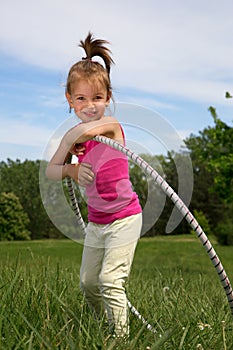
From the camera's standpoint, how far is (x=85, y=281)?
3.24 metres

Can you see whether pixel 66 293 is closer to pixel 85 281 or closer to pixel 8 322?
pixel 85 281

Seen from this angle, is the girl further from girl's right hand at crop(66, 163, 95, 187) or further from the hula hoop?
the hula hoop

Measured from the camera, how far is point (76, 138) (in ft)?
9.61

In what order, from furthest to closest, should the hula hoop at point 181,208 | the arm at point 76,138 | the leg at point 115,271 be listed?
the leg at point 115,271 → the arm at point 76,138 → the hula hoop at point 181,208

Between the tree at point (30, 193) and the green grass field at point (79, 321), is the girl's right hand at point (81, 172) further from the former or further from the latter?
the tree at point (30, 193)

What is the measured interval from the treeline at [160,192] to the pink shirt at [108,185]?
0.63 feet

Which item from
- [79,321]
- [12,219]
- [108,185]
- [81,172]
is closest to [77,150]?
[81,172]

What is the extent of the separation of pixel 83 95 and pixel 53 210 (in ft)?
2.11

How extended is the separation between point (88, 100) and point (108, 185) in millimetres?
459

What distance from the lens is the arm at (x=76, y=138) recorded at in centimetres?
291

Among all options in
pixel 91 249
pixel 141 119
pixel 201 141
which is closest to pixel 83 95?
pixel 141 119

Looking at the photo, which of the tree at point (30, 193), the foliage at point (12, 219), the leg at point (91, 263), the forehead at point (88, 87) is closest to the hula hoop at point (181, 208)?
the forehead at point (88, 87)

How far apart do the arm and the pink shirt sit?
0.22ft

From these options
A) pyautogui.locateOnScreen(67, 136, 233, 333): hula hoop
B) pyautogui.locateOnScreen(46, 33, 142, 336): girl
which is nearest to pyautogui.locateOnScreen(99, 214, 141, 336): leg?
pyautogui.locateOnScreen(46, 33, 142, 336): girl
